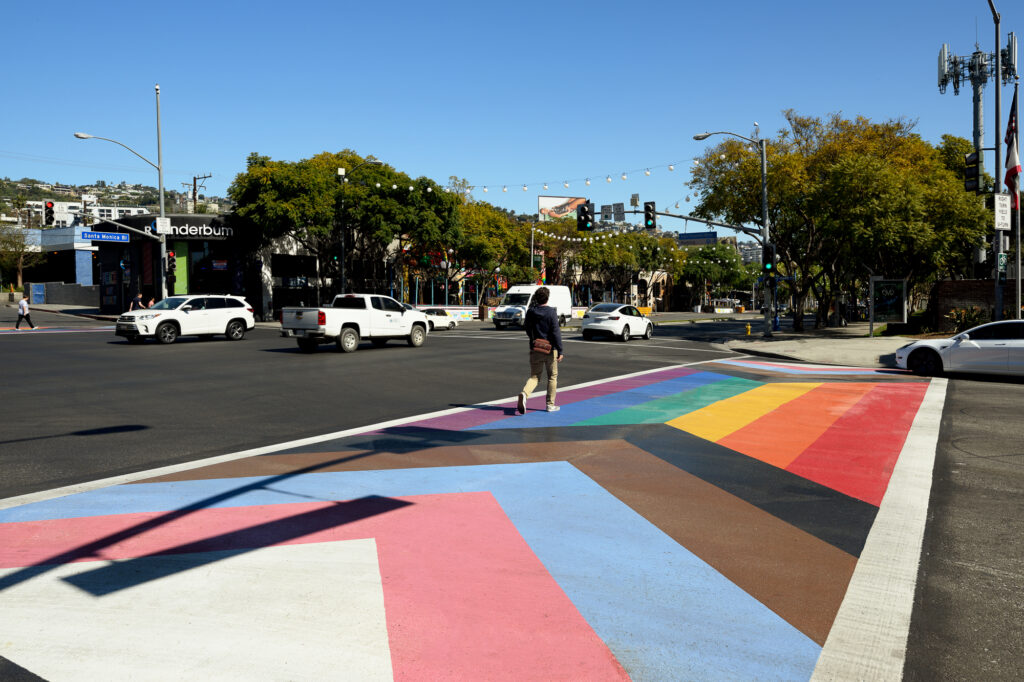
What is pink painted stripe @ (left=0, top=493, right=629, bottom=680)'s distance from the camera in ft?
12.1

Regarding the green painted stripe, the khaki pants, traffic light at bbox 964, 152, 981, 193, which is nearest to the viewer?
the green painted stripe

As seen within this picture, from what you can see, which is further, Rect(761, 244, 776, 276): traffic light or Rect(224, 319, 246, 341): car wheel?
Rect(761, 244, 776, 276): traffic light

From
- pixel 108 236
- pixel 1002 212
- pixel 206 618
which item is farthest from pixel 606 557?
pixel 108 236

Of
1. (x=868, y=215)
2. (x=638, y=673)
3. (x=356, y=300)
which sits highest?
(x=868, y=215)

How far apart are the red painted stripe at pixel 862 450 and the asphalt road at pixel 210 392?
19.0 ft

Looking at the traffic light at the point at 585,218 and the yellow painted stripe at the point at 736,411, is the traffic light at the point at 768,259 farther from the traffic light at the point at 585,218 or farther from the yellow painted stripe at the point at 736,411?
the yellow painted stripe at the point at 736,411

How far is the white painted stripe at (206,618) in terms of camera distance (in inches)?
141

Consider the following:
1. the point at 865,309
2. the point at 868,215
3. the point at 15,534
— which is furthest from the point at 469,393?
the point at 865,309

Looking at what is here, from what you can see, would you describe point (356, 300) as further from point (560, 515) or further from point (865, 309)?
point (865, 309)

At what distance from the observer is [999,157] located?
66.3 ft

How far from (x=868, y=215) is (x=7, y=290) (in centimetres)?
8398

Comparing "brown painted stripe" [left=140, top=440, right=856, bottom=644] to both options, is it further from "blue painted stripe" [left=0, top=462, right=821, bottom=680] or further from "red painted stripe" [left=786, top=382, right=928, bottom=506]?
"red painted stripe" [left=786, top=382, right=928, bottom=506]

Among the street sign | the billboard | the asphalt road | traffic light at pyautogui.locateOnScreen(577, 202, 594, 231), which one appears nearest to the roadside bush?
the street sign

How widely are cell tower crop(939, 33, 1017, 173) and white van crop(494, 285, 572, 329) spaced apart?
88.8 feet
